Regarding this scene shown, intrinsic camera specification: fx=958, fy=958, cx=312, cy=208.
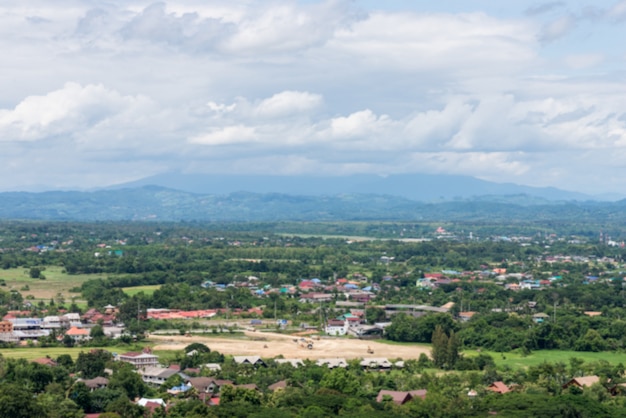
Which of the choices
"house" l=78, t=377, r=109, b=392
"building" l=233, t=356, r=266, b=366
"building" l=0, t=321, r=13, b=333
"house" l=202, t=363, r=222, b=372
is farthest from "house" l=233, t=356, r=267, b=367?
"building" l=0, t=321, r=13, b=333

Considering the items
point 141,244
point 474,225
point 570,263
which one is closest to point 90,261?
point 141,244

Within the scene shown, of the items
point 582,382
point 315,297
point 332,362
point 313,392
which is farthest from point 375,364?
point 315,297

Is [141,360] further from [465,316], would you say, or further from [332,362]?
[465,316]

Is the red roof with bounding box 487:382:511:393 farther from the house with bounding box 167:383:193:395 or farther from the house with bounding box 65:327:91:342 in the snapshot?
the house with bounding box 65:327:91:342

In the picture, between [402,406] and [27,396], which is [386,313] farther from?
[27,396]

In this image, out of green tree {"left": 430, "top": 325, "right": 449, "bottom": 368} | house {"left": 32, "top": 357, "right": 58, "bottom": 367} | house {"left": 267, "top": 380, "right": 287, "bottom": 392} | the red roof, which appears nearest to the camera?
house {"left": 267, "top": 380, "right": 287, "bottom": 392}

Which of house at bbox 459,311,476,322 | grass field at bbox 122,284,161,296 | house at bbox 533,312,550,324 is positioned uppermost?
grass field at bbox 122,284,161,296

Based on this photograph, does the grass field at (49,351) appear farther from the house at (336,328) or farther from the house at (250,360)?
the house at (336,328)
